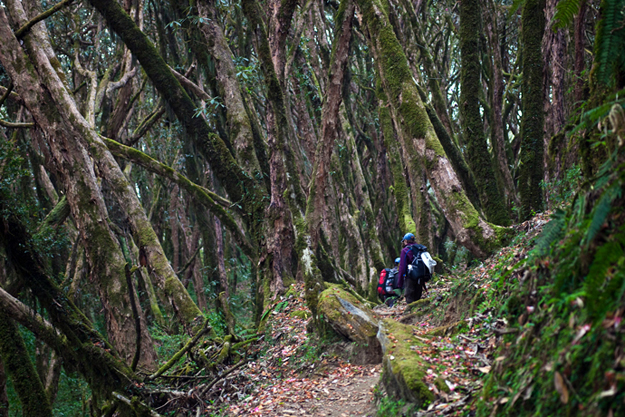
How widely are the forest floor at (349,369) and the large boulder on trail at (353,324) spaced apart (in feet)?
0.52

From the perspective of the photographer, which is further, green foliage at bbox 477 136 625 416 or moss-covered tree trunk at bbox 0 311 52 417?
moss-covered tree trunk at bbox 0 311 52 417

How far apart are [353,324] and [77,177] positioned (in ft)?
15.4

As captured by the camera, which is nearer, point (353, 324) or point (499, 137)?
point (353, 324)

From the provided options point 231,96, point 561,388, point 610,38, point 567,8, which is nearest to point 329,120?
point 231,96

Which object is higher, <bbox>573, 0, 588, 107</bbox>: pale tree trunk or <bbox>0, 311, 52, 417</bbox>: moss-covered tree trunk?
<bbox>573, 0, 588, 107</bbox>: pale tree trunk

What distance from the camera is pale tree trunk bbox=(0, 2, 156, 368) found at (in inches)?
289

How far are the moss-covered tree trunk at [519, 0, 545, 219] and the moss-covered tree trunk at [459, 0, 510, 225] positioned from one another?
40 cm

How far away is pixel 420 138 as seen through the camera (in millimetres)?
7043

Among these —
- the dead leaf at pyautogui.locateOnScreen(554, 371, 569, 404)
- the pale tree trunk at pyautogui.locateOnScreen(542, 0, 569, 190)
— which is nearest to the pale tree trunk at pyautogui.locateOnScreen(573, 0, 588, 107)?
the pale tree trunk at pyautogui.locateOnScreen(542, 0, 569, 190)

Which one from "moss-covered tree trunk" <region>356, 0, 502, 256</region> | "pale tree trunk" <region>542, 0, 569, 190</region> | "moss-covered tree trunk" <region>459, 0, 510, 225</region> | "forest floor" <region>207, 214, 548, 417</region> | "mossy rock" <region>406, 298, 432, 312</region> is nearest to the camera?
"forest floor" <region>207, 214, 548, 417</region>

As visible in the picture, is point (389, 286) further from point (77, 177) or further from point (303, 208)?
point (77, 177)

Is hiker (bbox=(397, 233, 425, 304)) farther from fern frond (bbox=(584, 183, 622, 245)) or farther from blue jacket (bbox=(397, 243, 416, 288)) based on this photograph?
fern frond (bbox=(584, 183, 622, 245))

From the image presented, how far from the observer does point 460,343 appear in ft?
15.8

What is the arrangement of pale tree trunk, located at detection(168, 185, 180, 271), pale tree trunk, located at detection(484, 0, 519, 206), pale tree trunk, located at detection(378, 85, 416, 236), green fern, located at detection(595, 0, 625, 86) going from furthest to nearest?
pale tree trunk, located at detection(168, 185, 180, 271) < pale tree trunk, located at detection(378, 85, 416, 236) < pale tree trunk, located at detection(484, 0, 519, 206) < green fern, located at detection(595, 0, 625, 86)
